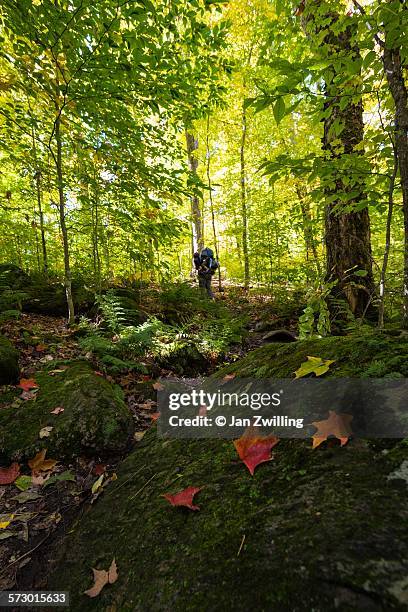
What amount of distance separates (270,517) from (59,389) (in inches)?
101

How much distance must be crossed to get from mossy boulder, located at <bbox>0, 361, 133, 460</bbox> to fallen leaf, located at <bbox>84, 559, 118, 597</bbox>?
131 cm

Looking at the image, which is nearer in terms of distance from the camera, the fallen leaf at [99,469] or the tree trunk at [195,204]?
the fallen leaf at [99,469]

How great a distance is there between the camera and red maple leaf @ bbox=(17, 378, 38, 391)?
3.14 meters

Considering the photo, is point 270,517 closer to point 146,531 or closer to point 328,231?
point 146,531

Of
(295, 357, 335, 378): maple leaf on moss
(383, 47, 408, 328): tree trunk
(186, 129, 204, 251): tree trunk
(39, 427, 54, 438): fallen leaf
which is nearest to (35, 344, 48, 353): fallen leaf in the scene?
(39, 427, 54, 438): fallen leaf

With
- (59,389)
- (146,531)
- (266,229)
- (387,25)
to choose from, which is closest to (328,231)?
(387,25)

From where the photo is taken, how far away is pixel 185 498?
1.31 metres

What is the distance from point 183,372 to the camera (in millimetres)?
4758

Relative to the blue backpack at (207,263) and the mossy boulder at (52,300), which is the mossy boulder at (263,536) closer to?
the mossy boulder at (52,300)

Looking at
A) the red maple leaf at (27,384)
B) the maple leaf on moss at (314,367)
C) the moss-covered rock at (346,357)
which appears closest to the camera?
the moss-covered rock at (346,357)

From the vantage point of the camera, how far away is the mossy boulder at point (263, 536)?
732 millimetres

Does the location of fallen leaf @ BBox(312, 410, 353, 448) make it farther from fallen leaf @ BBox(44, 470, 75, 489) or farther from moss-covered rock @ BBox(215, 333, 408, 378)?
fallen leaf @ BBox(44, 470, 75, 489)

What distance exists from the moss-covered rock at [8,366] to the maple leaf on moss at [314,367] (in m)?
2.96

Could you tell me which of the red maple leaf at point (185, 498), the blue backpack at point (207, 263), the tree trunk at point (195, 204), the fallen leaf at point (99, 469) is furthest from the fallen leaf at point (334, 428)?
the tree trunk at point (195, 204)
